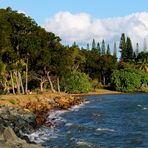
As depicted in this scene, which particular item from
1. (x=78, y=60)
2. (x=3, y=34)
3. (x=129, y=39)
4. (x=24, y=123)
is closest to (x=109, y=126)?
(x=24, y=123)

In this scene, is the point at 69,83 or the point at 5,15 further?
the point at 69,83

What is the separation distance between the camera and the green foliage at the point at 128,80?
135000 mm

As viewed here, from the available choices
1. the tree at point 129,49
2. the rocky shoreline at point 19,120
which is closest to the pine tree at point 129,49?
the tree at point 129,49

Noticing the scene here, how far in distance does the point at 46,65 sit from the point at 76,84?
29.0 metres

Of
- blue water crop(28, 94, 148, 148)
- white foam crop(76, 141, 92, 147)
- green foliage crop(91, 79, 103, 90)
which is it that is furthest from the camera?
green foliage crop(91, 79, 103, 90)

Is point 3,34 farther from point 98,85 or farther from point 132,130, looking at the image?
point 98,85

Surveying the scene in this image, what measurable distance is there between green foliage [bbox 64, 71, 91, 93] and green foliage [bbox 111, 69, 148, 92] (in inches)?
465

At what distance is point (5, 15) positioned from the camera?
78.8 metres

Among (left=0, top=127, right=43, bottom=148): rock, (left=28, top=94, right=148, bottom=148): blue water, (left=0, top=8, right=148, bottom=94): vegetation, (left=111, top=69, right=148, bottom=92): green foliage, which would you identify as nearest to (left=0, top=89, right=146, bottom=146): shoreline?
(left=0, top=127, right=43, bottom=148): rock

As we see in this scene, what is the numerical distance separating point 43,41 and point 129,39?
94.8 metres

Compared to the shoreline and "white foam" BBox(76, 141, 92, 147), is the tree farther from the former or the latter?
"white foam" BBox(76, 141, 92, 147)

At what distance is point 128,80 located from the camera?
135 meters

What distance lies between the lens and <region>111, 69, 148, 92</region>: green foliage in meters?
135

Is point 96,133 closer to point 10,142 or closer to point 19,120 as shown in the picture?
point 19,120
